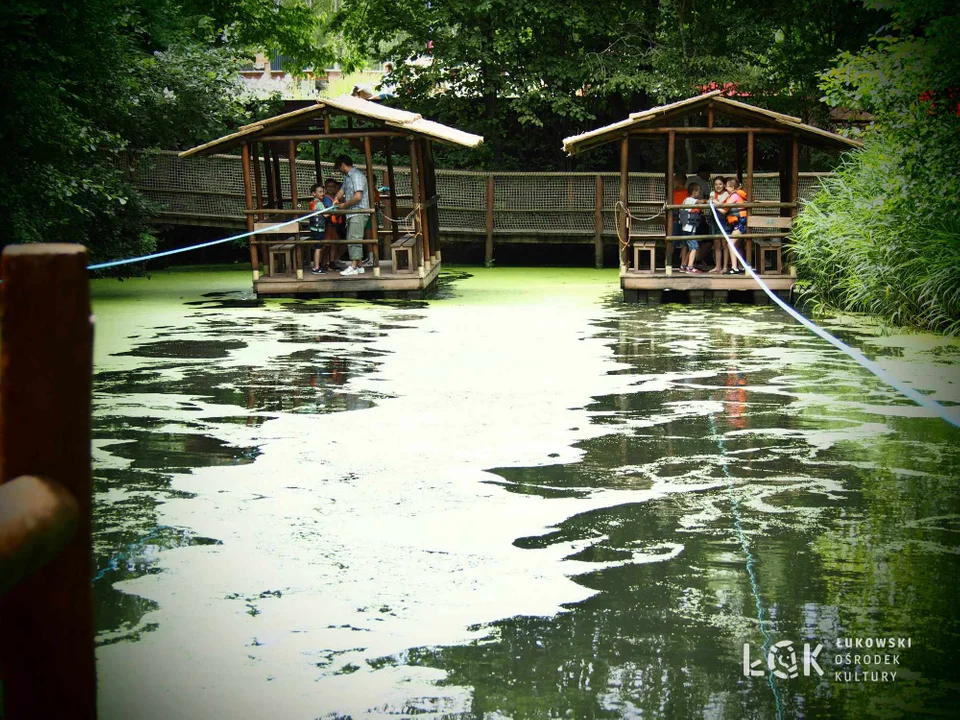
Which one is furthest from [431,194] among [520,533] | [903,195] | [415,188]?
[520,533]

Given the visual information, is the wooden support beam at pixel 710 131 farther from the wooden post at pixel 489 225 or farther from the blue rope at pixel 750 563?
the blue rope at pixel 750 563

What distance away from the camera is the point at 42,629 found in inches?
70.3

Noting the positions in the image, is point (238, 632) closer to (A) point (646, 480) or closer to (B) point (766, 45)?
(A) point (646, 480)

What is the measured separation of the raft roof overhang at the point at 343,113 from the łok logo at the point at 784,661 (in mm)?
11686

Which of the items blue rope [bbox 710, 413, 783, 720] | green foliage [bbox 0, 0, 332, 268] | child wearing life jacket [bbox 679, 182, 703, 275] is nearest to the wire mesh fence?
green foliage [bbox 0, 0, 332, 268]

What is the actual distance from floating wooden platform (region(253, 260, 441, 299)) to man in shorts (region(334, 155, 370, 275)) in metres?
0.22

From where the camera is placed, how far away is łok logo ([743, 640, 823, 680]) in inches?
151

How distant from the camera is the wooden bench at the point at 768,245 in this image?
15.1 metres

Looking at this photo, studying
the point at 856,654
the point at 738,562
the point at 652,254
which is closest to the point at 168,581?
the point at 738,562

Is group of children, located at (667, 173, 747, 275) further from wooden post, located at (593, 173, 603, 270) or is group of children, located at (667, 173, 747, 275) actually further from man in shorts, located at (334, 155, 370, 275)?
wooden post, located at (593, 173, 603, 270)

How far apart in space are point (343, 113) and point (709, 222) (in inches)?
194

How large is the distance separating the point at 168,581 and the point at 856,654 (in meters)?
2.56

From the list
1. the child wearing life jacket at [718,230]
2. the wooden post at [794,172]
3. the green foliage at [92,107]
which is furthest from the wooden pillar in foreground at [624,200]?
the green foliage at [92,107]

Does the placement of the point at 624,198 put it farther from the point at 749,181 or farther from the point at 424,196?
the point at 424,196
